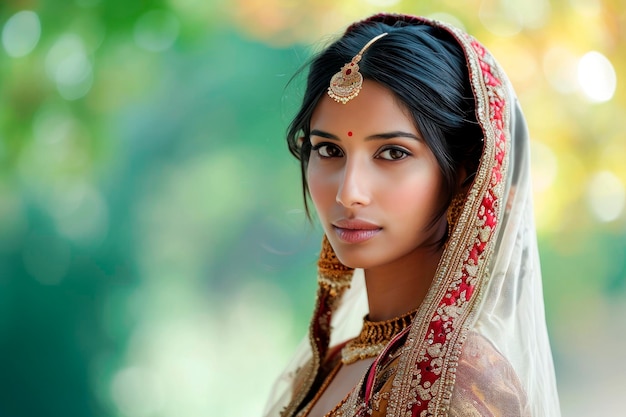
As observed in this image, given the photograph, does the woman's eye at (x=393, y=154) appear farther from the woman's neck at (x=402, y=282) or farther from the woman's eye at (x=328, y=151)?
the woman's neck at (x=402, y=282)

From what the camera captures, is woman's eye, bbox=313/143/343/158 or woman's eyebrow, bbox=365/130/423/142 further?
woman's eye, bbox=313/143/343/158

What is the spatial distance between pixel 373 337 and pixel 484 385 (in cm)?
41

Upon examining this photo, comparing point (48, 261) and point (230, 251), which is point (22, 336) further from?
point (230, 251)

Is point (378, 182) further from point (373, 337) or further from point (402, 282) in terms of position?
point (373, 337)

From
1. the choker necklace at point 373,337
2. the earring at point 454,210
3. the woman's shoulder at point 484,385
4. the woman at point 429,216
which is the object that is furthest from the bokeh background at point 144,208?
the woman's shoulder at point 484,385

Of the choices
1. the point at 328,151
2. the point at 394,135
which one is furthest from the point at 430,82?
the point at 328,151

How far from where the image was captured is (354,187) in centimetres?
140

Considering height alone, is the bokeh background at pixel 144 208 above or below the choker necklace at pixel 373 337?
above

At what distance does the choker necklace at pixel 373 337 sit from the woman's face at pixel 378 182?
14 centimetres

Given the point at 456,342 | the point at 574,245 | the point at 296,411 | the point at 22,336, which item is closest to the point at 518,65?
the point at 574,245

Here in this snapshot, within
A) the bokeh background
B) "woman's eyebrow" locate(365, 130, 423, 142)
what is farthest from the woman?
the bokeh background

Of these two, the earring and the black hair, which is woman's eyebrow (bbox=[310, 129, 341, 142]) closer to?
the black hair

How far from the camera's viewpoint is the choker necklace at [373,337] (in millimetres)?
1533

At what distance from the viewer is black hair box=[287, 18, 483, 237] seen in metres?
1.43
